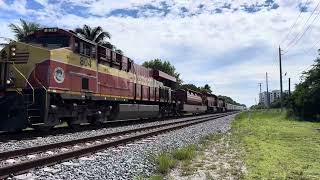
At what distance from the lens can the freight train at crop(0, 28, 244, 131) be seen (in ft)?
52.0

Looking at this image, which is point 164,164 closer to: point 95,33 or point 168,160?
point 168,160

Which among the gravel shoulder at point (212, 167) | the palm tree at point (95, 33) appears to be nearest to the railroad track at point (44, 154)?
the gravel shoulder at point (212, 167)

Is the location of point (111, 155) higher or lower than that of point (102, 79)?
lower

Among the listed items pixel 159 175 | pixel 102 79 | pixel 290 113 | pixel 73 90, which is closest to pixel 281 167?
pixel 159 175

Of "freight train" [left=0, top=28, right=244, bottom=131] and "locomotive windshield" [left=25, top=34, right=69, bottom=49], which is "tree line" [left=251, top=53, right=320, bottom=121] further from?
"locomotive windshield" [left=25, top=34, right=69, bottom=49]

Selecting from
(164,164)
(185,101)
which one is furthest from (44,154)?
→ (185,101)

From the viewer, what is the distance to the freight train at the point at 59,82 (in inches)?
624

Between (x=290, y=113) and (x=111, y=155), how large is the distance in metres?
45.9

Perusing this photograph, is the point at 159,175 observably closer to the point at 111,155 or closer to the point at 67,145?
the point at 111,155

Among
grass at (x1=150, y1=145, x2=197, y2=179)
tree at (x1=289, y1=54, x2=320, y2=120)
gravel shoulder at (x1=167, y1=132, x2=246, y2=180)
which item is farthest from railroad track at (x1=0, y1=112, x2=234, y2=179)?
tree at (x1=289, y1=54, x2=320, y2=120)

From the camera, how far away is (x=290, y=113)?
5425cm

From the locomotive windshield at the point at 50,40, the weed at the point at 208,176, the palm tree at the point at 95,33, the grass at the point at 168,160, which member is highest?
the palm tree at the point at 95,33

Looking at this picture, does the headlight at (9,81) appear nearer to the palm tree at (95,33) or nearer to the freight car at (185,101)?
the freight car at (185,101)

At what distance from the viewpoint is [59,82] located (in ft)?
57.2
